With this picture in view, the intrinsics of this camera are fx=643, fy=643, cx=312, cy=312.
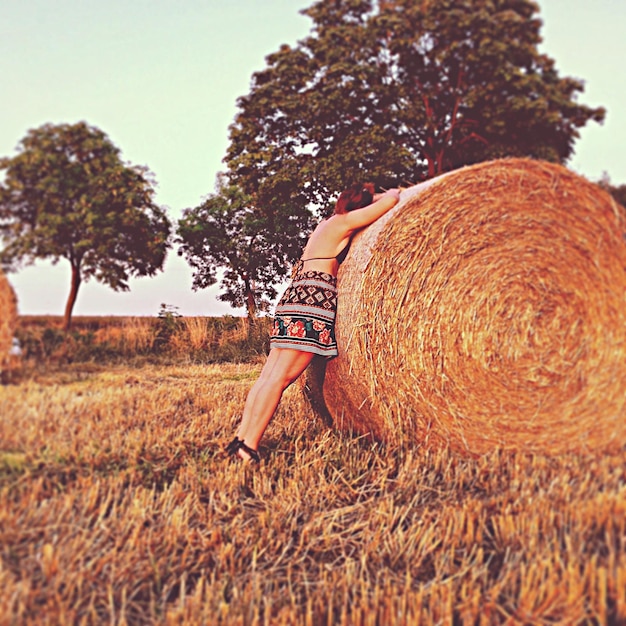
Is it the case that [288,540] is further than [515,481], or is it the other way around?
[515,481]

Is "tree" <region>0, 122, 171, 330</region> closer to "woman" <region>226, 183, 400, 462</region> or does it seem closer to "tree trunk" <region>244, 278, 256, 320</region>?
"woman" <region>226, 183, 400, 462</region>

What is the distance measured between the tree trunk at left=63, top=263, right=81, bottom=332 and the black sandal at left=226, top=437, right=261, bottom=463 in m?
1.51

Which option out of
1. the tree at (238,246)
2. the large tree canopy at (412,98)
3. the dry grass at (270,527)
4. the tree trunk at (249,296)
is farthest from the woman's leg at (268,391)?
the large tree canopy at (412,98)

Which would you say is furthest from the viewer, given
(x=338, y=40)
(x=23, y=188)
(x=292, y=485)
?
(x=338, y=40)

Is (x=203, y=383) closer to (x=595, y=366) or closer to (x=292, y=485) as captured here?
(x=292, y=485)

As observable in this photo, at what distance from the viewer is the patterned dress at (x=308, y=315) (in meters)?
4.89

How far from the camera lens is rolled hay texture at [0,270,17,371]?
3010mm

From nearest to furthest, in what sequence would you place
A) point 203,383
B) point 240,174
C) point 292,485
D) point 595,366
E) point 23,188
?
1. point 23,188
2. point 292,485
3. point 595,366
4. point 203,383
5. point 240,174

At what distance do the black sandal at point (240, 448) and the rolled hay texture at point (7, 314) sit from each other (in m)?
1.90

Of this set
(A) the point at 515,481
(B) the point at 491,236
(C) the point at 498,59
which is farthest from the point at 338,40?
(A) the point at 515,481

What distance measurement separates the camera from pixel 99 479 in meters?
3.32

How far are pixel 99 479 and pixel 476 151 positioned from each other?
55.2 feet

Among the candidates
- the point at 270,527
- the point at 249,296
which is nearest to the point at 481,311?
the point at 270,527

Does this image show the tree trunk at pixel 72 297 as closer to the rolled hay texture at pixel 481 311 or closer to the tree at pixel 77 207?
the tree at pixel 77 207
